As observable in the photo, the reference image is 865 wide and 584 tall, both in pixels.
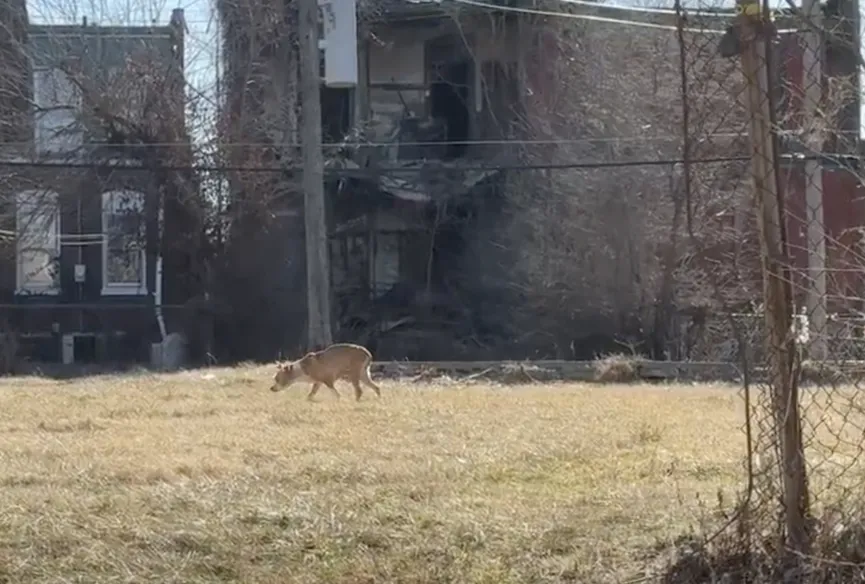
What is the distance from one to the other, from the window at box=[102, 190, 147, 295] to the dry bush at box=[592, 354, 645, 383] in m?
12.0

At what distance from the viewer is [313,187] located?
2195 cm

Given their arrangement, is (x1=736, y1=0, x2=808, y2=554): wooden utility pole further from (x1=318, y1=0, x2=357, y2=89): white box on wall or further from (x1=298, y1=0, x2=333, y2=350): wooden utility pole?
(x1=318, y1=0, x2=357, y2=89): white box on wall

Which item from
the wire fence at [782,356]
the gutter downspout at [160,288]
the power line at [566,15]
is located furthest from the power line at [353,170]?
the wire fence at [782,356]

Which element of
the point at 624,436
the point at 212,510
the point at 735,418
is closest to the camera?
the point at 212,510

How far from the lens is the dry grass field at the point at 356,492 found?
175 inches

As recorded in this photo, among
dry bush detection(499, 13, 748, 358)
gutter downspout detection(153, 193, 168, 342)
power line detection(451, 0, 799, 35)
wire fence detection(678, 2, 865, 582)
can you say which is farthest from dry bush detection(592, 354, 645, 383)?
wire fence detection(678, 2, 865, 582)

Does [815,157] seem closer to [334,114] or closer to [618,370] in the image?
[618,370]

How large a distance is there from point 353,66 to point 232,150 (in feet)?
15.2

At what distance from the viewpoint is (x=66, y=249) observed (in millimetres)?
27766

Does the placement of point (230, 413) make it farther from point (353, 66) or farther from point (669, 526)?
point (353, 66)

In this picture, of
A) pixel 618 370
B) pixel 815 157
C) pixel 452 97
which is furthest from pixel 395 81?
pixel 815 157

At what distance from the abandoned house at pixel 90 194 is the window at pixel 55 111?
28mm

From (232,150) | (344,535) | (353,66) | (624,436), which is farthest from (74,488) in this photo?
(232,150)

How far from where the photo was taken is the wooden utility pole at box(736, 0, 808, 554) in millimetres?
4109
